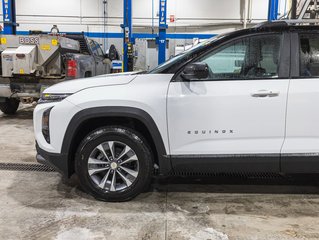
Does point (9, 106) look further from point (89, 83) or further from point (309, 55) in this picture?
point (309, 55)

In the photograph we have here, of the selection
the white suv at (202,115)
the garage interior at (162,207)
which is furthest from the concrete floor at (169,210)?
the white suv at (202,115)

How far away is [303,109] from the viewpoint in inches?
129

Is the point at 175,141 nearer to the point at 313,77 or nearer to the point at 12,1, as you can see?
the point at 313,77

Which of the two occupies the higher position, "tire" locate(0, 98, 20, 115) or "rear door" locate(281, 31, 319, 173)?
"rear door" locate(281, 31, 319, 173)

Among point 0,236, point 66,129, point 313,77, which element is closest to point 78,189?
point 66,129

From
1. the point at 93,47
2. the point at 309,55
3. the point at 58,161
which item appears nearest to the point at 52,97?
the point at 58,161

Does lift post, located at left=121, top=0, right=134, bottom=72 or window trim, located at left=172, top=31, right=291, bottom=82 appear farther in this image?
lift post, located at left=121, top=0, right=134, bottom=72

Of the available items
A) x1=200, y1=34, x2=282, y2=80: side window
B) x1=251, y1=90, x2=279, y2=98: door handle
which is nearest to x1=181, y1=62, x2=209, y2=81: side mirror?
x1=200, y1=34, x2=282, y2=80: side window

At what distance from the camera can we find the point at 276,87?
3.29m

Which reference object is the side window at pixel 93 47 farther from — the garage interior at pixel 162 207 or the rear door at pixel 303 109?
the rear door at pixel 303 109

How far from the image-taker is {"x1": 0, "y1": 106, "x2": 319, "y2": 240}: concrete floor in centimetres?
Result: 301

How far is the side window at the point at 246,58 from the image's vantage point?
339cm

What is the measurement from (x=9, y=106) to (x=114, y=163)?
20.1 feet

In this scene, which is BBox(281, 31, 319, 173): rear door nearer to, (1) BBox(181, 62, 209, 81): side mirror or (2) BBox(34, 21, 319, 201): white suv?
(2) BBox(34, 21, 319, 201): white suv
